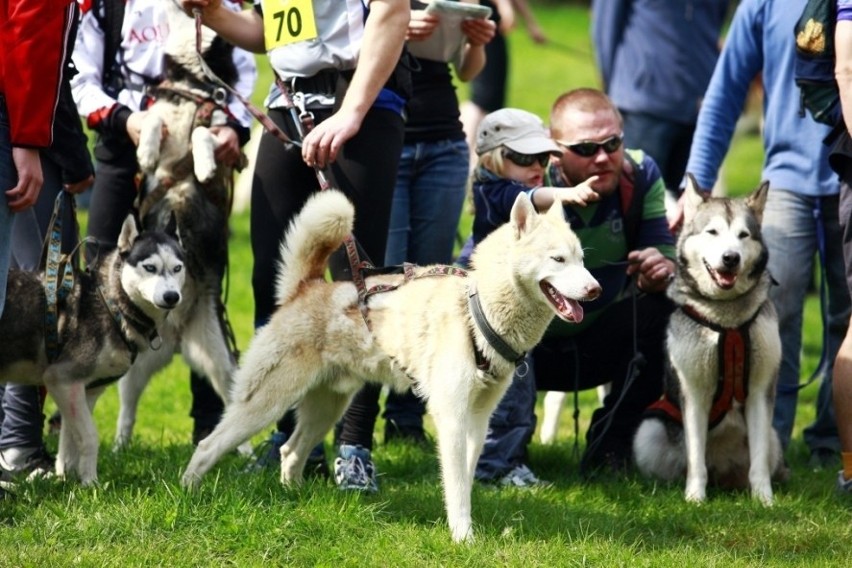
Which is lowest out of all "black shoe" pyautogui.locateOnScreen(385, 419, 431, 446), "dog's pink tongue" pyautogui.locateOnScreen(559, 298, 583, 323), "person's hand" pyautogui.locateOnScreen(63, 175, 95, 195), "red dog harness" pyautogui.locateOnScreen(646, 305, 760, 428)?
"black shoe" pyautogui.locateOnScreen(385, 419, 431, 446)

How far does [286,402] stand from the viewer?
4.21m

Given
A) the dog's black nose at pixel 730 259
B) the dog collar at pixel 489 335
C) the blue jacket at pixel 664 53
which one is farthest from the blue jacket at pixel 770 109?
the dog collar at pixel 489 335

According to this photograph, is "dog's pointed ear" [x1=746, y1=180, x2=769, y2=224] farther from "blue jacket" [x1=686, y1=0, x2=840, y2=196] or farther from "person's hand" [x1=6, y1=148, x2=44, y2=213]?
"person's hand" [x1=6, y1=148, x2=44, y2=213]

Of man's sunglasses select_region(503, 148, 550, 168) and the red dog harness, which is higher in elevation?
man's sunglasses select_region(503, 148, 550, 168)

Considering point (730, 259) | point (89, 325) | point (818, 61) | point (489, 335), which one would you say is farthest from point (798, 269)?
point (89, 325)

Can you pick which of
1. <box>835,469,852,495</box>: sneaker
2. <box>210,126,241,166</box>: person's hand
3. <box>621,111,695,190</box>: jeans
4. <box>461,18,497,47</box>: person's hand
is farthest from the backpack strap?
<box>621,111,695,190</box>: jeans

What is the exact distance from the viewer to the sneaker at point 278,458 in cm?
476

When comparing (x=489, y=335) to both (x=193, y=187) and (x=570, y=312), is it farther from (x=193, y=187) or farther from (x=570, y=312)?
(x=193, y=187)

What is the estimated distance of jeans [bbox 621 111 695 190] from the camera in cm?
743

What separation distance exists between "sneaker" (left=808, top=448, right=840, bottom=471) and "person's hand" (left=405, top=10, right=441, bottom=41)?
2.66 metres

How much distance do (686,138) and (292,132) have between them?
3678 mm

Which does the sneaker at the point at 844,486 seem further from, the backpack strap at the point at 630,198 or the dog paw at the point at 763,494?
the backpack strap at the point at 630,198

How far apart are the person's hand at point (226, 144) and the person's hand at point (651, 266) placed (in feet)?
5.78

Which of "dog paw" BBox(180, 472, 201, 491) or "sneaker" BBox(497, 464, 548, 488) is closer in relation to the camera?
"dog paw" BBox(180, 472, 201, 491)
